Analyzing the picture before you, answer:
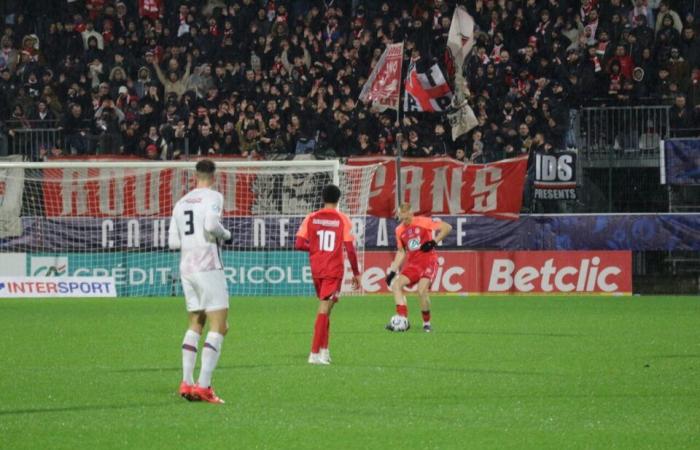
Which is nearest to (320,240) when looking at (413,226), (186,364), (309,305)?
(186,364)

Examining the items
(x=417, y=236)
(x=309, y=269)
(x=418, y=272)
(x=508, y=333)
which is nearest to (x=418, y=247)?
(x=417, y=236)

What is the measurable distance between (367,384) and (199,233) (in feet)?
7.79

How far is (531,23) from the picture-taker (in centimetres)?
3130

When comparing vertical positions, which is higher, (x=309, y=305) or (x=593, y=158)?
(x=593, y=158)

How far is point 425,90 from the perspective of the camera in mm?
30453

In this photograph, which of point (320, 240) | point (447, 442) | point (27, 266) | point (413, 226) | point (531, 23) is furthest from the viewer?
point (531, 23)

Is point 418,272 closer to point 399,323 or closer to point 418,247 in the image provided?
point 418,247

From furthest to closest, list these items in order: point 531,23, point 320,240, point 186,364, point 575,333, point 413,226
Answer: point 531,23 < point 413,226 < point 575,333 < point 320,240 < point 186,364

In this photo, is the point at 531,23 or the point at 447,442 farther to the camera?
the point at 531,23

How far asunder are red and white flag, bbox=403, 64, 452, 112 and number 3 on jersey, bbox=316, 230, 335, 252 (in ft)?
51.2

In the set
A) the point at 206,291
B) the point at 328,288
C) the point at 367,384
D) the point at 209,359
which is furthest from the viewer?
the point at 328,288

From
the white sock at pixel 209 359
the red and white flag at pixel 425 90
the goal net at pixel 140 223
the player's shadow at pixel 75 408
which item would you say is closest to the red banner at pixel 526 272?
the goal net at pixel 140 223

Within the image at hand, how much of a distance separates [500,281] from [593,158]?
11.4 ft

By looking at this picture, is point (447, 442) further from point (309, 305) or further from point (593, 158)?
point (593, 158)
